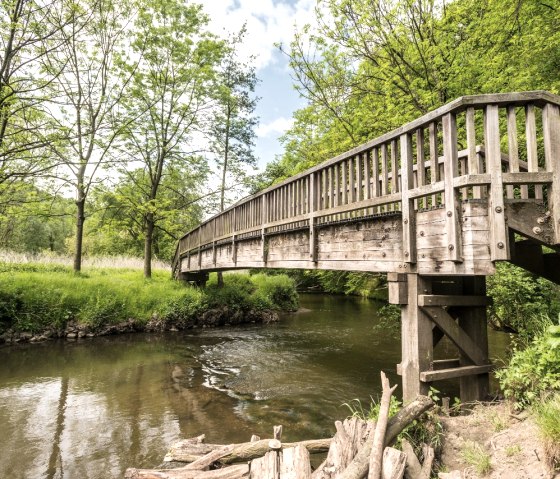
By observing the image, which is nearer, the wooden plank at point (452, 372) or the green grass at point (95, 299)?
the wooden plank at point (452, 372)

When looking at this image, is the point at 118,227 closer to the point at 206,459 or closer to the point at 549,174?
the point at 206,459

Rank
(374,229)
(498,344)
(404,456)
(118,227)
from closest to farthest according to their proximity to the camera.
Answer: (404,456), (374,229), (498,344), (118,227)

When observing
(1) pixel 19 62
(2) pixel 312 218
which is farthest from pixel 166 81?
(2) pixel 312 218

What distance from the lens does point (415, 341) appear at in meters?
3.87

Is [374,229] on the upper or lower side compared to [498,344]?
upper

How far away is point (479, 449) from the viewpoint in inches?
114

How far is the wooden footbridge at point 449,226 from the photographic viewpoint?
3.21 metres

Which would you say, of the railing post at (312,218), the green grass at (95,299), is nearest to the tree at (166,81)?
the green grass at (95,299)

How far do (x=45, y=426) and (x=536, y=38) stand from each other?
11.7m

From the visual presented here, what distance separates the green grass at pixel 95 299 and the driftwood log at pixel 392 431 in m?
12.1

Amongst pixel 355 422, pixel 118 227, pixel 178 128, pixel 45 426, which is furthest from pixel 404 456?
pixel 178 128

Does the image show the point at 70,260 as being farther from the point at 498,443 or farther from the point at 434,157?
the point at 498,443

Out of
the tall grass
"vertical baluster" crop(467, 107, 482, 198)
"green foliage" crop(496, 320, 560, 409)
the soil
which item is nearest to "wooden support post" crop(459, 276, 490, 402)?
the soil

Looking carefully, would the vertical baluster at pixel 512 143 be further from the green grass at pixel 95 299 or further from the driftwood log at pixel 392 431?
the green grass at pixel 95 299
